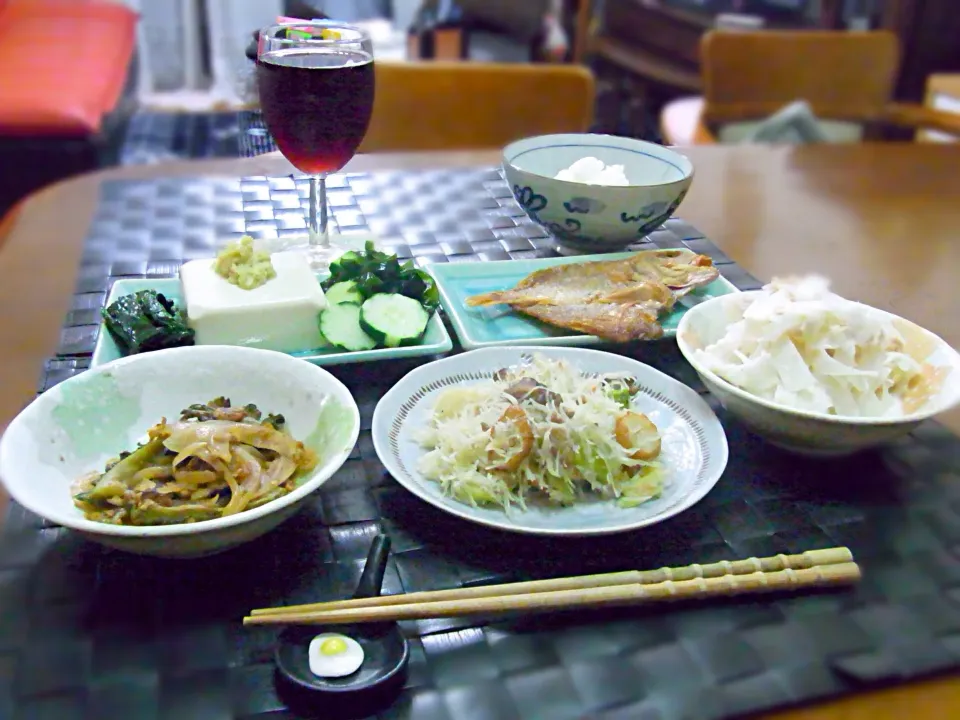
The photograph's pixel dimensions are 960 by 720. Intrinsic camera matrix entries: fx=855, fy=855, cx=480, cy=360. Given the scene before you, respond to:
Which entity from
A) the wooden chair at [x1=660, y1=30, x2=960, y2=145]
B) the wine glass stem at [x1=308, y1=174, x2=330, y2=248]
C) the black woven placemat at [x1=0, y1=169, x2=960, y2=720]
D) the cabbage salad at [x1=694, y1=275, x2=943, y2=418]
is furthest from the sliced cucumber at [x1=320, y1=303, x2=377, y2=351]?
the wooden chair at [x1=660, y1=30, x2=960, y2=145]

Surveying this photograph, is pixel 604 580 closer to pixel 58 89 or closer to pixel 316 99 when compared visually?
pixel 316 99

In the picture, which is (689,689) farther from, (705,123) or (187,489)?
(705,123)

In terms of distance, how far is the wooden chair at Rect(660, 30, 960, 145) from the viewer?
Result: 7.29 ft

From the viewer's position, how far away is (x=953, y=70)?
3604 mm

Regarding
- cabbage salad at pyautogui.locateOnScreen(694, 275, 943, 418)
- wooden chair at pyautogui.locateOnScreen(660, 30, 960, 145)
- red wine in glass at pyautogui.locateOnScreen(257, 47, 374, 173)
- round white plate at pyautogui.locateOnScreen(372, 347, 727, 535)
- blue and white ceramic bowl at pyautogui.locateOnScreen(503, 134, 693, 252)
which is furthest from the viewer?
wooden chair at pyautogui.locateOnScreen(660, 30, 960, 145)

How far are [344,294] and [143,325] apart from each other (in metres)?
0.23

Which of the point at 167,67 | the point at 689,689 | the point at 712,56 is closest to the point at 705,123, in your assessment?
the point at 712,56

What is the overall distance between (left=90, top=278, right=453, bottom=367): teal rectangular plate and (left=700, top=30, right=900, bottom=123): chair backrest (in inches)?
59.3

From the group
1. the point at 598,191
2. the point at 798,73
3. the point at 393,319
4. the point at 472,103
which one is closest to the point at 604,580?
the point at 393,319

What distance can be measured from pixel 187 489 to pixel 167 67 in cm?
393

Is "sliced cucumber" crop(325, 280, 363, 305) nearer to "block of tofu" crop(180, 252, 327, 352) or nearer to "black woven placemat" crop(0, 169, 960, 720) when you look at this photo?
"block of tofu" crop(180, 252, 327, 352)

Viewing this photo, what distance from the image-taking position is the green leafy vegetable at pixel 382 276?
104 cm

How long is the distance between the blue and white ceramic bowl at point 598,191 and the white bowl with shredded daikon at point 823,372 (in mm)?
346

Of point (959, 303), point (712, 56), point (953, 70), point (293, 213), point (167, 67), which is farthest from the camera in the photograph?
point (167, 67)
